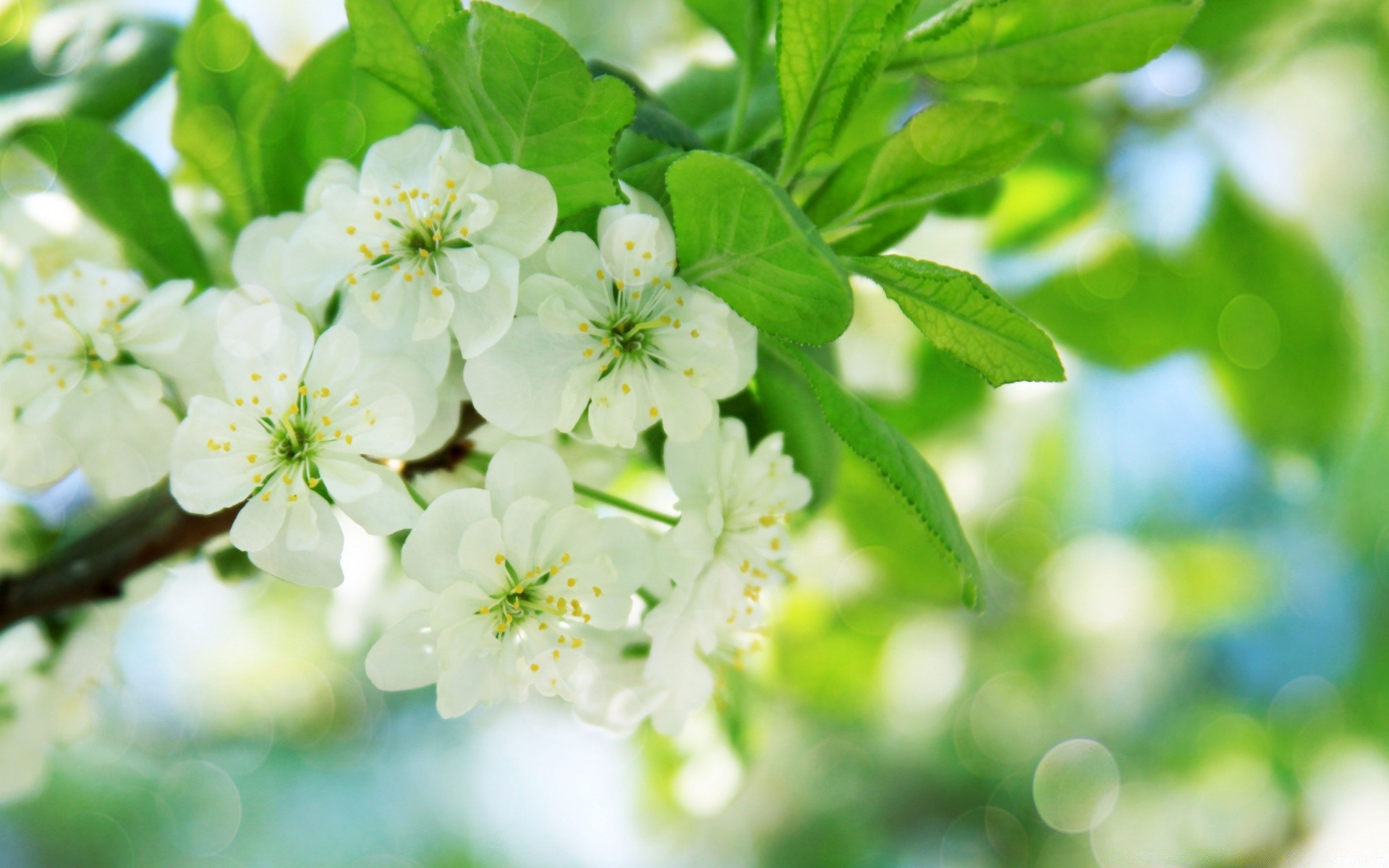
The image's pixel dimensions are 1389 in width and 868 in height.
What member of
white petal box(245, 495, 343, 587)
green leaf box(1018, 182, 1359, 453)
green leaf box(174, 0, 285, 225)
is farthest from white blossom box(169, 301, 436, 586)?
green leaf box(1018, 182, 1359, 453)

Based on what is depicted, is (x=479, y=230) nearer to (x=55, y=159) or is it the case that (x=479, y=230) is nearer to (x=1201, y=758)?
(x=55, y=159)

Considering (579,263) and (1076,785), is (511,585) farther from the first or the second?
(1076,785)

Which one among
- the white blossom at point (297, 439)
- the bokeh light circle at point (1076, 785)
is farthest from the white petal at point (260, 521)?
the bokeh light circle at point (1076, 785)

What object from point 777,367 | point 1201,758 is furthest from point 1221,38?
point 1201,758

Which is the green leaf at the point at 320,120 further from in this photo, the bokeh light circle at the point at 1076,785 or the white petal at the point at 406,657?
the bokeh light circle at the point at 1076,785

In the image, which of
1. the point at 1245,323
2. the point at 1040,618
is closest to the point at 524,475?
the point at 1245,323
